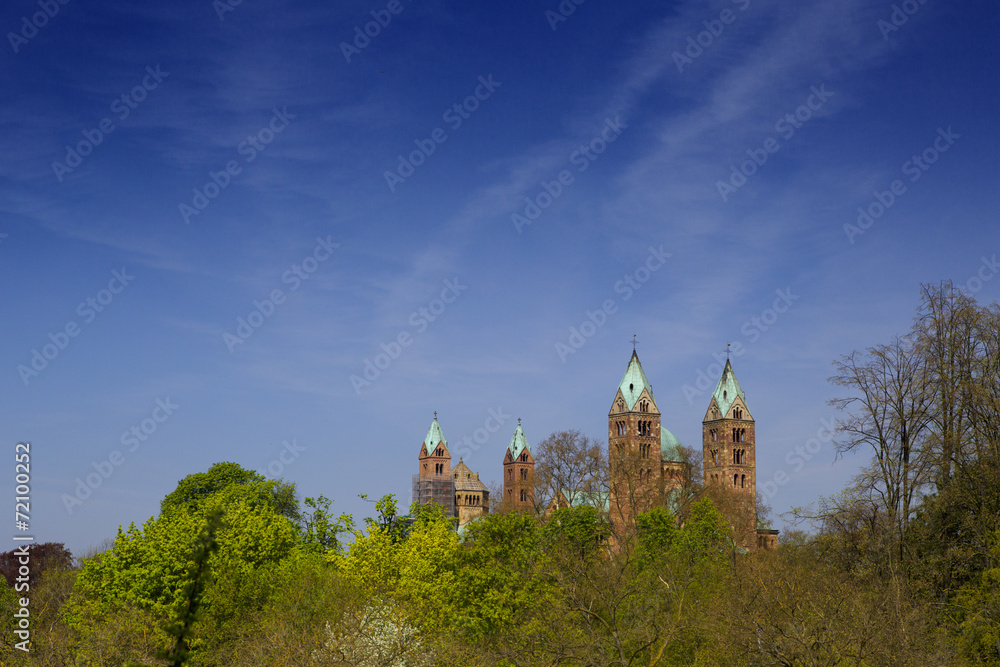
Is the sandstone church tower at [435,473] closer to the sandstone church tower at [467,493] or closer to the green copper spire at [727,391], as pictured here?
the sandstone church tower at [467,493]

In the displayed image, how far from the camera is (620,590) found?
32.9 meters

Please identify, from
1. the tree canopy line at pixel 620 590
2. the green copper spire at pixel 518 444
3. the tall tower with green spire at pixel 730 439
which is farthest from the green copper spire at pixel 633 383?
the tree canopy line at pixel 620 590

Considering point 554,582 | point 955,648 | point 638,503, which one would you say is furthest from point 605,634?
point 638,503

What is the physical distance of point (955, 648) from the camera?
2805 cm

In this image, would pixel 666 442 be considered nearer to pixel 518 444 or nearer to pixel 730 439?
pixel 730 439

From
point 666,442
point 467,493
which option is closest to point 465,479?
point 467,493

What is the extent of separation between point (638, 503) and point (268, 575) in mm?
44210

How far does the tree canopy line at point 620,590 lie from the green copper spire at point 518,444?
358ft

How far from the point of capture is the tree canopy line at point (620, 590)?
87.0 feet

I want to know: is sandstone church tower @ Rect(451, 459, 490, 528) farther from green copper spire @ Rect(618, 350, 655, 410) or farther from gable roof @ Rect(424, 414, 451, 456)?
green copper spire @ Rect(618, 350, 655, 410)

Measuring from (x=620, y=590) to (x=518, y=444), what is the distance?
121 meters

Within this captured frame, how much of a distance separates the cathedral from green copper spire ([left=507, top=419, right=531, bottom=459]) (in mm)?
163

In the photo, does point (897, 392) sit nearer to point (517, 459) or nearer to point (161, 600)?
point (161, 600)

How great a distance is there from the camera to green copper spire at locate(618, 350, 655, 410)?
117500 millimetres
